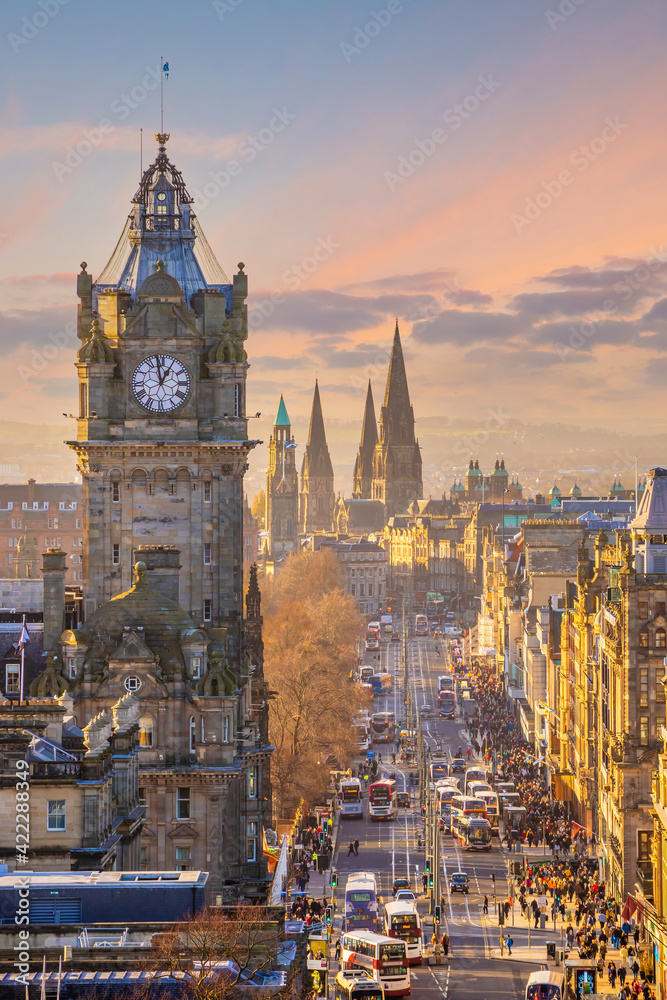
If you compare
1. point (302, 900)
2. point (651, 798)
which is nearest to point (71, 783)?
point (302, 900)

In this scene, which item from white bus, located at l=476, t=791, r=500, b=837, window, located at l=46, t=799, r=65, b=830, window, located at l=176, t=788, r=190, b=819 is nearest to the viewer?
window, located at l=46, t=799, r=65, b=830

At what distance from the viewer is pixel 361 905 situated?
93938mm

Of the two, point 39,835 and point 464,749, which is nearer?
point 39,835

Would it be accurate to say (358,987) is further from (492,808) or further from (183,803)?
(492,808)

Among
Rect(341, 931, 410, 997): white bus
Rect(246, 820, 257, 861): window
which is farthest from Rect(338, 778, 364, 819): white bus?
Rect(341, 931, 410, 997): white bus

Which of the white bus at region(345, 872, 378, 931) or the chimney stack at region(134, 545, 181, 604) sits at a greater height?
the chimney stack at region(134, 545, 181, 604)

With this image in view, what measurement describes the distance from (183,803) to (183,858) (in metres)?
2.31

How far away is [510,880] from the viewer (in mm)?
103875

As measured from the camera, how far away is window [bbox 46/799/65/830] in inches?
2427

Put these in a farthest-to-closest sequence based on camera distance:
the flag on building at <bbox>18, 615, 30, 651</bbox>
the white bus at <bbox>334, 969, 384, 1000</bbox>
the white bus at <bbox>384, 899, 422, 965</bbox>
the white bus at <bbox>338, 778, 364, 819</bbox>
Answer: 1. the white bus at <bbox>338, 778, 364, 819</bbox>
2. the white bus at <bbox>384, 899, 422, 965</bbox>
3. the flag on building at <bbox>18, 615, 30, 651</bbox>
4. the white bus at <bbox>334, 969, 384, 1000</bbox>

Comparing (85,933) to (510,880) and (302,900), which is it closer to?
(302,900)

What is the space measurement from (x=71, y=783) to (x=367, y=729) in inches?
4545

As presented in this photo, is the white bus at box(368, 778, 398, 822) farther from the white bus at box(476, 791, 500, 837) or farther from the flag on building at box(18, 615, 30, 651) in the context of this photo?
the flag on building at box(18, 615, 30, 651)

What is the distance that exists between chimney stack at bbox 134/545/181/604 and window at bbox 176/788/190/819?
946 cm
